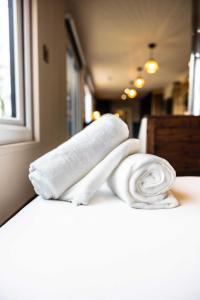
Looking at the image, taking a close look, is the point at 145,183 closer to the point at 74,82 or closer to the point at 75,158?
the point at 75,158

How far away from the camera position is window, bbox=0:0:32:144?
1158mm

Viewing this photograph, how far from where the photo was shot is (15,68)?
49.2 inches

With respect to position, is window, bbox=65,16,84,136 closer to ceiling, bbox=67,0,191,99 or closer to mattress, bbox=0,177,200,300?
ceiling, bbox=67,0,191,99

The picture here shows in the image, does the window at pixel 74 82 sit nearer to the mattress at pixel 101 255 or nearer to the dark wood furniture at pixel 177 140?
the dark wood furniture at pixel 177 140

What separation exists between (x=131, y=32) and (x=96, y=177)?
3339 millimetres

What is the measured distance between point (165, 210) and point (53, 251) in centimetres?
39

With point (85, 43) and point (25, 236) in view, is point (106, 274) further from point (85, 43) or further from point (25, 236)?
point (85, 43)

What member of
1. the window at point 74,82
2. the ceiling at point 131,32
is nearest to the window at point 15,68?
the ceiling at point 131,32

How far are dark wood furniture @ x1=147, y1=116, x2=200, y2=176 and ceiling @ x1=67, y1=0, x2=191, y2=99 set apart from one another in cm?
154

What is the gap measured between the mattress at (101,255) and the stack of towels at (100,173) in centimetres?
9

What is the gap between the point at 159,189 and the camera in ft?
2.58

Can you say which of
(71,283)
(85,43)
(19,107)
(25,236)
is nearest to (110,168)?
(25,236)

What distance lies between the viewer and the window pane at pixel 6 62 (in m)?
1.15

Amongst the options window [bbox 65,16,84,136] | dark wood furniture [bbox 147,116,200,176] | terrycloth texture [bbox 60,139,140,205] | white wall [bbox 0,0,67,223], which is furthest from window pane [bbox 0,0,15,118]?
window [bbox 65,16,84,136]
